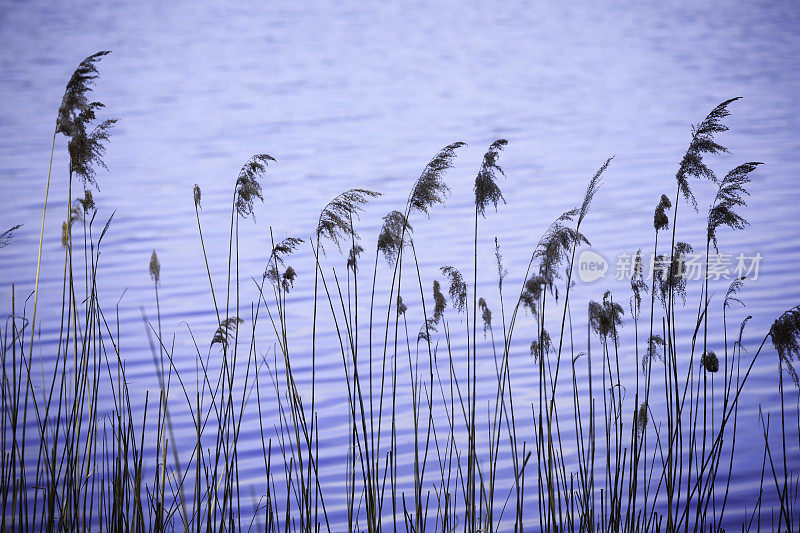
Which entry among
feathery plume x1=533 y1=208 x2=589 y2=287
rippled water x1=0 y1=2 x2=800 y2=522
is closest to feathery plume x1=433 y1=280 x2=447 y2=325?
feathery plume x1=533 y1=208 x2=589 y2=287

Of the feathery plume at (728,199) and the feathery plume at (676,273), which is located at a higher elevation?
the feathery plume at (728,199)

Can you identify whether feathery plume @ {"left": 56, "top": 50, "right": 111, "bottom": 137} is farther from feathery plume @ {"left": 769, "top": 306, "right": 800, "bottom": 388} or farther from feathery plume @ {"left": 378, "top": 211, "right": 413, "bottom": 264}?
feathery plume @ {"left": 769, "top": 306, "right": 800, "bottom": 388}

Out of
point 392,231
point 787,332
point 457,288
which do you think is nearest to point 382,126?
point 457,288

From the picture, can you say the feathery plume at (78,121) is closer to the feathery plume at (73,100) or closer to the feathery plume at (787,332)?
the feathery plume at (73,100)

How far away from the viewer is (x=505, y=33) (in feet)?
52.3

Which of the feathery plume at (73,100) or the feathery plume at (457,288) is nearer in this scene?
the feathery plume at (73,100)

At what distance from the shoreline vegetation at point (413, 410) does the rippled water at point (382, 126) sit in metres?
0.17

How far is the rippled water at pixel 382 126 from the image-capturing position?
5293 mm

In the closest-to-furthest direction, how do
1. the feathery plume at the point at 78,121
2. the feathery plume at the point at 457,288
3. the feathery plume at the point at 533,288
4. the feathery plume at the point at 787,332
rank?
the feathery plume at the point at 787,332
the feathery plume at the point at 78,121
the feathery plume at the point at 533,288
the feathery plume at the point at 457,288

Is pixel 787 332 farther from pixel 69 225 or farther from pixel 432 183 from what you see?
pixel 69 225

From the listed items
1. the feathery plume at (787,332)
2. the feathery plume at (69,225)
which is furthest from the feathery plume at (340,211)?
the feathery plume at (787,332)

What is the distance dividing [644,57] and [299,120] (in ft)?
21.6

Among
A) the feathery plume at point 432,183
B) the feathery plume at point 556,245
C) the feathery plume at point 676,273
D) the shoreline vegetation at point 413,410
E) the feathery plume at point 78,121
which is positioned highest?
the feathery plume at point 78,121

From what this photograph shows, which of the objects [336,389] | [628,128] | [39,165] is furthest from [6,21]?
[336,389]
